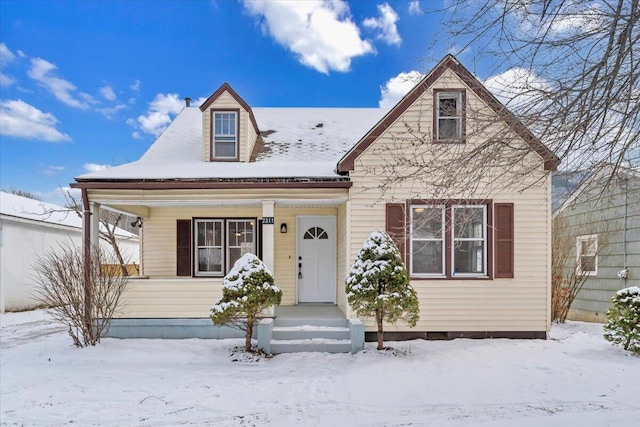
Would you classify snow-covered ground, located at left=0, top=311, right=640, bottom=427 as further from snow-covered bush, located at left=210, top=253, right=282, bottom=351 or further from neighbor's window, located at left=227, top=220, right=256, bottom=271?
neighbor's window, located at left=227, top=220, right=256, bottom=271

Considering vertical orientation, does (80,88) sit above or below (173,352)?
above

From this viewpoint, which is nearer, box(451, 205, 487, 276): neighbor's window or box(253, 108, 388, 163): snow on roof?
box(451, 205, 487, 276): neighbor's window

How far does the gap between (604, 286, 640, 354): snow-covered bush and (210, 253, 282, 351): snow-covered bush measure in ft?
20.3

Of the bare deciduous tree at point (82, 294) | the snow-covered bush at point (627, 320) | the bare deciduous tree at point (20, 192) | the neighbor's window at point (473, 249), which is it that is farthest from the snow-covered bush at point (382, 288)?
the bare deciduous tree at point (20, 192)

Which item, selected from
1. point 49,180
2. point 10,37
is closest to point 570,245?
point 49,180

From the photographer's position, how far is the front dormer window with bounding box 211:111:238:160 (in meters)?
9.45

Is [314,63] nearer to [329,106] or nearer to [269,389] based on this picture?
[329,106]

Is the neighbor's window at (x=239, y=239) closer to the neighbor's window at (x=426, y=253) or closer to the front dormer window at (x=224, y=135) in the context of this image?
the front dormer window at (x=224, y=135)

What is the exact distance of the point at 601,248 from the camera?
10758 millimetres

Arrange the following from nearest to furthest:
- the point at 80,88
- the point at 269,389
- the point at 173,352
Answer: the point at 269,389
the point at 173,352
the point at 80,88

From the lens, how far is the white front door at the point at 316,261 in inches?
383

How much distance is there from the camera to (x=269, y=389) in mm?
5223

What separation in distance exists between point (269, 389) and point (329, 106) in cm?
982

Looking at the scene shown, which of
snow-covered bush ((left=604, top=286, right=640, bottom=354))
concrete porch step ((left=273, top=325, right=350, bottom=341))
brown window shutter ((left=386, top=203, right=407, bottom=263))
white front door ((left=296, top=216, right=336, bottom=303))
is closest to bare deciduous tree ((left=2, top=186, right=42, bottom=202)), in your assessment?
white front door ((left=296, top=216, right=336, bottom=303))
